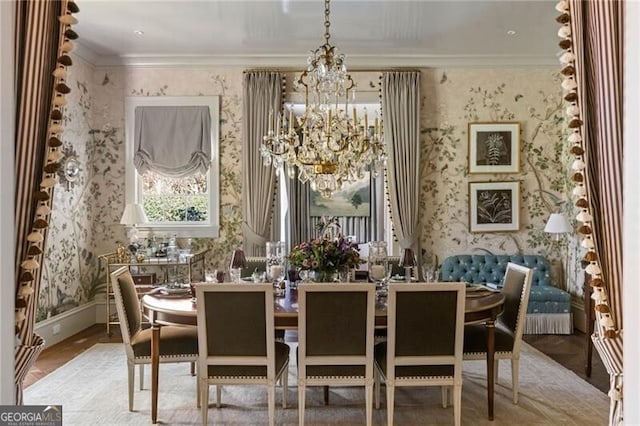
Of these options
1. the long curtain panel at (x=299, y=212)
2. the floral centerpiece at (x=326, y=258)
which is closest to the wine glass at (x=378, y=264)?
the floral centerpiece at (x=326, y=258)

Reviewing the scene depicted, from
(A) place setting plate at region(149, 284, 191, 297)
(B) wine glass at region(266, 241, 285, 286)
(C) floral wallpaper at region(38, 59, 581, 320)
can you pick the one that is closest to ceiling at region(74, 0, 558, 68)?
(C) floral wallpaper at region(38, 59, 581, 320)

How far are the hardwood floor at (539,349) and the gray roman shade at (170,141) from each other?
1.92 metres

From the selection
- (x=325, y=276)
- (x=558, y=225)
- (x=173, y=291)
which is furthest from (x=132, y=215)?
(x=558, y=225)

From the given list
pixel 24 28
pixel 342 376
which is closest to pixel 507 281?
pixel 342 376

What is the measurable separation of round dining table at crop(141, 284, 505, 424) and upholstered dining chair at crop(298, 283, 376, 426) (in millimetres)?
118

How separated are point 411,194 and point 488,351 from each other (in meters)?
2.74

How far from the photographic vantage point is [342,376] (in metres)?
2.87

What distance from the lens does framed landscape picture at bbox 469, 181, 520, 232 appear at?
576 cm

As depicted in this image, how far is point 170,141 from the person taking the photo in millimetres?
5703

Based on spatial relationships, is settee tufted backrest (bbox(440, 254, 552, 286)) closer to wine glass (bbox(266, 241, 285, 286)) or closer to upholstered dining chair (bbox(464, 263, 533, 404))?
upholstered dining chair (bbox(464, 263, 533, 404))

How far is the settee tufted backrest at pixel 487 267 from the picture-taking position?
5.54m

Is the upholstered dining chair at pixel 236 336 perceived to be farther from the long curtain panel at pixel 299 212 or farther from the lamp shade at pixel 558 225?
the long curtain panel at pixel 299 212

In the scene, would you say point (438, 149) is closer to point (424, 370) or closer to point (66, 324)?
point (424, 370)

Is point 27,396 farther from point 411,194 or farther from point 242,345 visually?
point 411,194
